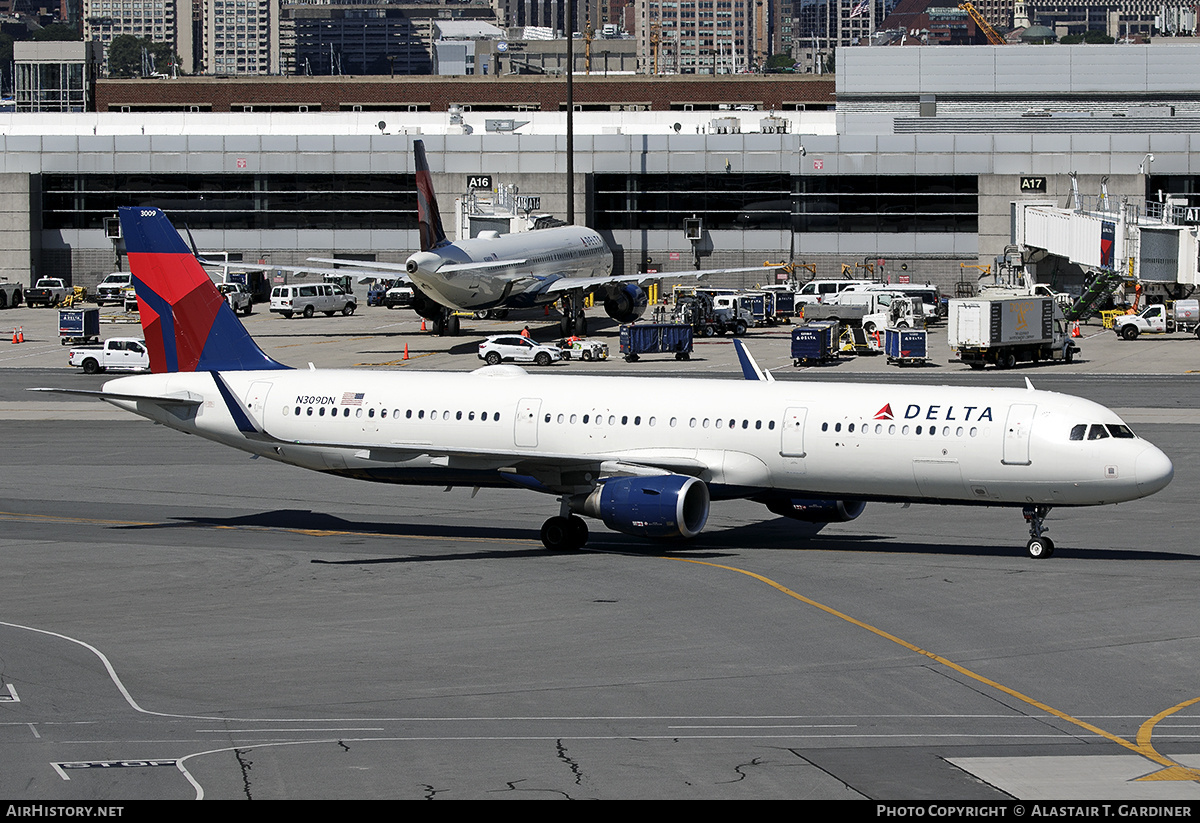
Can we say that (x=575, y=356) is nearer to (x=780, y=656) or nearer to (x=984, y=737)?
(x=780, y=656)

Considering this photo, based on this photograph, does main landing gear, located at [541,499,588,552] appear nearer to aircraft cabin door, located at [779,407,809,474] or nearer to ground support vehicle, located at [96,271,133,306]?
aircraft cabin door, located at [779,407,809,474]

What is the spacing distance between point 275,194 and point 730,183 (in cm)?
4068

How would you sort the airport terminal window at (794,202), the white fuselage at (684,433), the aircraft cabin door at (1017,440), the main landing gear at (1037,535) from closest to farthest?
the aircraft cabin door at (1017,440) < the white fuselage at (684,433) < the main landing gear at (1037,535) < the airport terminal window at (794,202)

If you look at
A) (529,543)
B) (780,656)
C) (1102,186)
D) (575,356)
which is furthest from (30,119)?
(780,656)

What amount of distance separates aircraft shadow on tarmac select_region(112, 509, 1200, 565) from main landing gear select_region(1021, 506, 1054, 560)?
0.34m

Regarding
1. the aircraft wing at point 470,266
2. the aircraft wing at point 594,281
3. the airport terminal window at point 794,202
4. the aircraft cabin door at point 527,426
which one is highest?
the airport terminal window at point 794,202

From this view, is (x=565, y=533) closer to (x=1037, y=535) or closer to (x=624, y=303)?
(x=1037, y=535)

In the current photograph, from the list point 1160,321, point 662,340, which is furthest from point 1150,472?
point 1160,321

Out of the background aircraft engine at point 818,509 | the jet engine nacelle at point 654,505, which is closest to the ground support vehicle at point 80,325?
the jet engine nacelle at point 654,505

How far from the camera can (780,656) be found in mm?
29953

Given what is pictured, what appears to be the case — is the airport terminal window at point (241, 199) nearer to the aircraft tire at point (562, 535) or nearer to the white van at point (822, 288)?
the white van at point (822, 288)

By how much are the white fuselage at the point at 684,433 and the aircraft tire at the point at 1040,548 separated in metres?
1.43

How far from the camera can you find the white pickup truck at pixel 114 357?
8706 cm

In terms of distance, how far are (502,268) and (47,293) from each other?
53893mm
